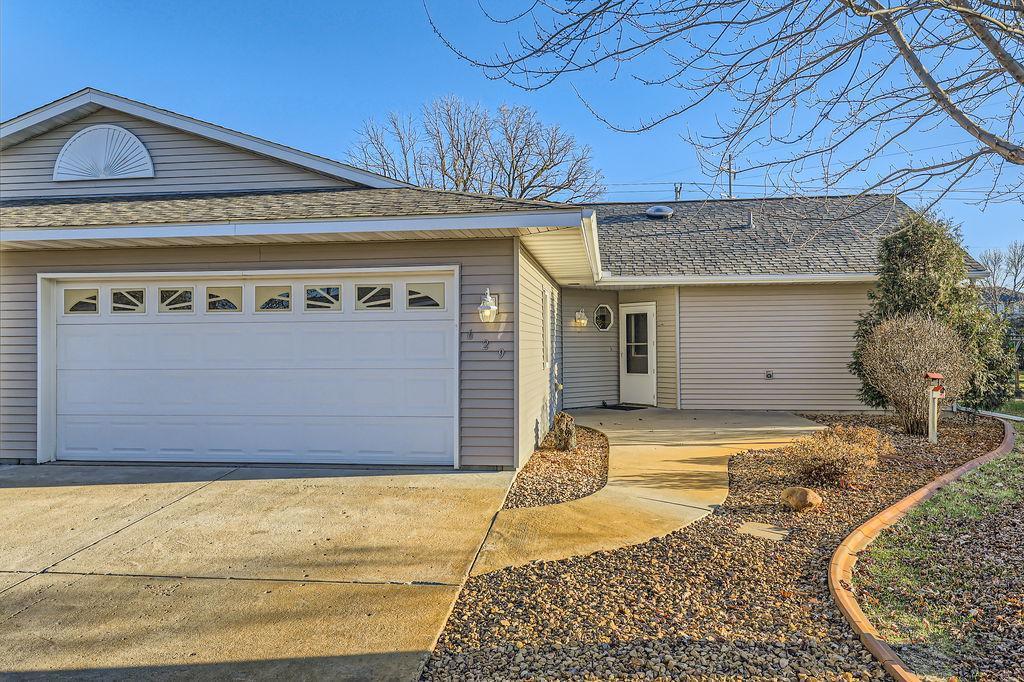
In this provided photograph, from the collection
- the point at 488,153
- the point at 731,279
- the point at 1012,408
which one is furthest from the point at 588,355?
the point at 488,153

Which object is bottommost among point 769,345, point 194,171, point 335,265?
point 769,345

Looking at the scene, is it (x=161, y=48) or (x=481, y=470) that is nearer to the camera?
(x=481, y=470)

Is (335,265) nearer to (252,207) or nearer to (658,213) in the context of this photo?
(252,207)

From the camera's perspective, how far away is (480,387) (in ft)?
20.0

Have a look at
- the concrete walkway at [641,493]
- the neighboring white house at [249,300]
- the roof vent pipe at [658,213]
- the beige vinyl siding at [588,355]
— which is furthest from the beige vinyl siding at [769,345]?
the neighboring white house at [249,300]

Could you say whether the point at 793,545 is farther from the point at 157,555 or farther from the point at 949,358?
the point at 949,358

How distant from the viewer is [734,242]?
38.5ft

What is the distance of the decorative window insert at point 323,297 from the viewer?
21.0 feet

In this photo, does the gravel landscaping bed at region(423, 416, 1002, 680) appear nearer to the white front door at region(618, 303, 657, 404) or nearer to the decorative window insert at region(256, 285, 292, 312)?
the decorative window insert at region(256, 285, 292, 312)

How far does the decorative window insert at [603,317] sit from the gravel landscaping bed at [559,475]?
4.04 m

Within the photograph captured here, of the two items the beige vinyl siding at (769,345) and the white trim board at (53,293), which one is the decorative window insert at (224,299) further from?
the beige vinyl siding at (769,345)

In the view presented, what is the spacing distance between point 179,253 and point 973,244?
36.4 ft

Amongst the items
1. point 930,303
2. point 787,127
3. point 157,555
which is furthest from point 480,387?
point 930,303

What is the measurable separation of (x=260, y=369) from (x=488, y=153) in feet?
55.9
